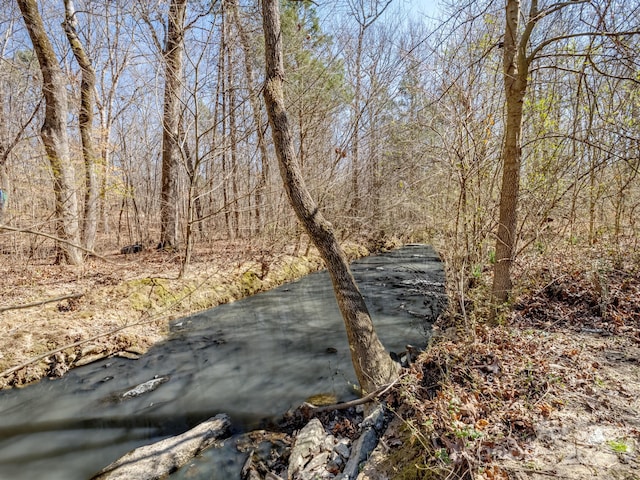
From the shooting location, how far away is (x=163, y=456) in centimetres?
343

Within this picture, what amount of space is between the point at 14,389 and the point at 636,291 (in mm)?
9488

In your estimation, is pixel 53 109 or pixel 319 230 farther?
pixel 53 109

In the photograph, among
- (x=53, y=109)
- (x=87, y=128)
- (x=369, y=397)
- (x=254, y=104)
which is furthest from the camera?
(x=87, y=128)

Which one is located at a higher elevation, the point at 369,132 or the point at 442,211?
the point at 369,132

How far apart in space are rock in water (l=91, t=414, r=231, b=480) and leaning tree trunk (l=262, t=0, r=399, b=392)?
6.29ft

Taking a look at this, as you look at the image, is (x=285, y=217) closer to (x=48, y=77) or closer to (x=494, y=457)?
(x=48, y=77)

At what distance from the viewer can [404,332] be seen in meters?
6.47

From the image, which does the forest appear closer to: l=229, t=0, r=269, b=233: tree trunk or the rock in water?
l=229, t=0, r=269, b=233: tree trunk

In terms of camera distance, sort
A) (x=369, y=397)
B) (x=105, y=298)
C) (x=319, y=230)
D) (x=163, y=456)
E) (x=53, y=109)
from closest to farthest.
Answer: (x=163, y=456), (x=369, y=397), (x=319, y=230), (x=105, y=298), (x=53, y=109)

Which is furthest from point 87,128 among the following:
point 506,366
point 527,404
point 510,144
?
point 527,404

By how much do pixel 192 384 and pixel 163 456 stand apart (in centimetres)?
174

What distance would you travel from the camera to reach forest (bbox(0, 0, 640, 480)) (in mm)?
2807

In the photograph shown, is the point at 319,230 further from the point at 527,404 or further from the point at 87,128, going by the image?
the point at 87,128

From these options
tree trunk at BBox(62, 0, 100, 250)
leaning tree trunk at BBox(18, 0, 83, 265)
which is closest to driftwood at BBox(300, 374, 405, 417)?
leaning tree trunk at BBox(18, 0, 83, 265)
